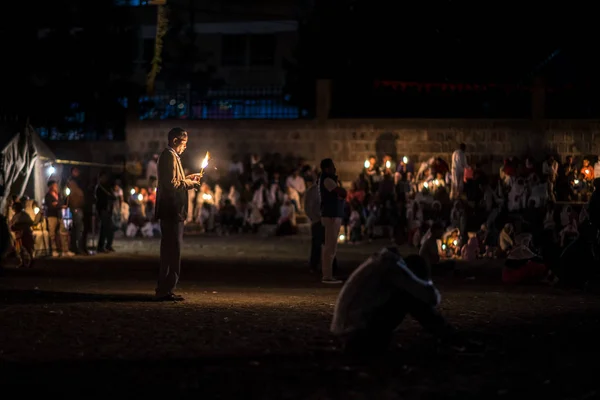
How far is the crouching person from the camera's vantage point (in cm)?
820

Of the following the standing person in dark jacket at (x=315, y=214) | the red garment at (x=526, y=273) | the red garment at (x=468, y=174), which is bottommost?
the red garment at (x=526, y=273)

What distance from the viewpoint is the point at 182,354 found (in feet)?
27.9

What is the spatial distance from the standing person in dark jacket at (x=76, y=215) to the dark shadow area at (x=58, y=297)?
27.8ft

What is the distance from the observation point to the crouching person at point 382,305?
820cm

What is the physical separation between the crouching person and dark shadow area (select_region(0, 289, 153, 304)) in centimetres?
510

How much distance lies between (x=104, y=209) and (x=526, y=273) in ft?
35.8

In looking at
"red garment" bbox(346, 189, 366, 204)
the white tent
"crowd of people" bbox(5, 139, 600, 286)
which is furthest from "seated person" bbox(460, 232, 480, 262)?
the white tent

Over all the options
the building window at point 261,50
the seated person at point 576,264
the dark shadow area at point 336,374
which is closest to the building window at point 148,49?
the building window at point 261,50

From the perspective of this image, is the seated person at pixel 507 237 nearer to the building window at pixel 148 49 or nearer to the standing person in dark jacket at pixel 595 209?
the standing person in dark jacket at pixel 595 209

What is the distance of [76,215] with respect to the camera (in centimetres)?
2266

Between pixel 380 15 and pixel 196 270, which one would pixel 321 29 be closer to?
pixel 380 15

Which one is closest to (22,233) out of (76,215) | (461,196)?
(76,215)

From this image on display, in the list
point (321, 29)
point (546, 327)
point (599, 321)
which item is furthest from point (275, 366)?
point (321, 29)

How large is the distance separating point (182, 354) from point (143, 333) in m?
1.29
